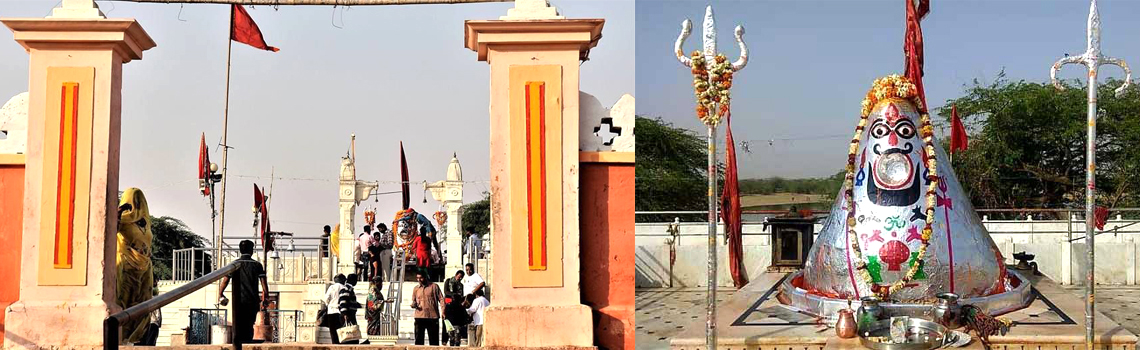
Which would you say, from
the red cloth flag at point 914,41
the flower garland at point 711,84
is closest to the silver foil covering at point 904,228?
the red cloth flag at point 914,41

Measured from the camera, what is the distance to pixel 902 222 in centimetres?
873

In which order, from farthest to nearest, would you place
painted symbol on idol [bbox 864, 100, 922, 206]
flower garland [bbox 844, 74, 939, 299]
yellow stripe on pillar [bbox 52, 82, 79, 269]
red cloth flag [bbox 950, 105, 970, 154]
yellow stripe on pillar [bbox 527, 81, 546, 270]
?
1. red cloth flag [bbox 950, 105, 970, 154]
2. painted symbol on idol [bbox 864, 100, 922, 206]
3. flower garland [bbox 844, 74, 939, 299]
4. yellow stripe on pillar [bbox 52, 82, 79, 269]
5. yellow stripe on pillar [bbox 527, 81, 546, 270]

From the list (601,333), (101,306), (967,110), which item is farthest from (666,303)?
(967,110)

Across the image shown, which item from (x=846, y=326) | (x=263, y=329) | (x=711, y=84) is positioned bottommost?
(x=263, y=329)

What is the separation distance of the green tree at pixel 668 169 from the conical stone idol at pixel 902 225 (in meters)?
11.2

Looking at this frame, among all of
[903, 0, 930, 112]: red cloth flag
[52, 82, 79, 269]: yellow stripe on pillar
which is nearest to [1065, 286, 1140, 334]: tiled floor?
[903, 0, 930, 112]: red cloth flag

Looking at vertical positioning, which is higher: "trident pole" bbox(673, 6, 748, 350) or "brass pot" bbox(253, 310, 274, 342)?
"trident pole" bbox(673, 6, 748, 350)

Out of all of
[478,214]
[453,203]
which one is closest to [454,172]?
[453,203]

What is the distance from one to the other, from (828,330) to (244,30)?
751 cm

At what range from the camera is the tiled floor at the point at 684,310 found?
10.2m

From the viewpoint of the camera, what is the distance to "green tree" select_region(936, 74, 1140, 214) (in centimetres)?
1900

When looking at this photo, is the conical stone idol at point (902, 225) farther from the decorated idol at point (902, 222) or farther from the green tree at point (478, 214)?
the green tree at point (478, 214)

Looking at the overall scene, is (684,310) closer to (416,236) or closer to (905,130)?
(905,130)

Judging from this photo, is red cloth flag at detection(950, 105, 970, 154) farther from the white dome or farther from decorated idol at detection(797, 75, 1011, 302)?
the white dome
